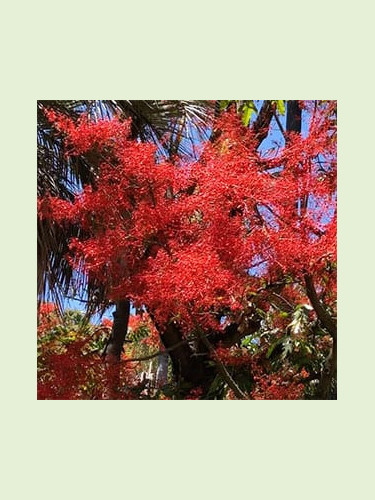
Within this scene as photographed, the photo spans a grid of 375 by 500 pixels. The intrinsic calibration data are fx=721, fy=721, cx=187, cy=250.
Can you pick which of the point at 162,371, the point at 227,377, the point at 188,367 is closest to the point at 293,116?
the point at 227,377

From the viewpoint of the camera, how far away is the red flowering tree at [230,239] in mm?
3412

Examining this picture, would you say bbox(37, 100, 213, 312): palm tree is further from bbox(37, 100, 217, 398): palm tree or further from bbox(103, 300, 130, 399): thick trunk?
bbox(103, 300, 130, 399): thick trunk

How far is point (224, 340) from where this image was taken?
402 centimetres

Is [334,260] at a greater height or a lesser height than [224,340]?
greater

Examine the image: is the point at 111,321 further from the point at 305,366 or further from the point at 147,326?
the point at 305,366

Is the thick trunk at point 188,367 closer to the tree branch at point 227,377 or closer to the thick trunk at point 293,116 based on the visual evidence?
the tree branch at point 227,377

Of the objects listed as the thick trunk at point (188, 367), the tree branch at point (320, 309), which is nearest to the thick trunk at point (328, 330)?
the tree branch at point (320, 309)

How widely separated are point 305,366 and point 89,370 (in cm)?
116

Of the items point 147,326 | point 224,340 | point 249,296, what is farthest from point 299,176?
point 147,326

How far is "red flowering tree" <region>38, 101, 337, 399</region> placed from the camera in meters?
3.41

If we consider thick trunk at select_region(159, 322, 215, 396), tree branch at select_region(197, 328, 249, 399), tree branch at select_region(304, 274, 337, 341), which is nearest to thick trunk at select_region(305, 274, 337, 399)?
tree branch at select_region(304, 274, 337, 341)

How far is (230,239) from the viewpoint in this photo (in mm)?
3469

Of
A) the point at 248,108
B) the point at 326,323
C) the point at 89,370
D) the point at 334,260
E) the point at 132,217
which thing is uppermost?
the point at 248,108

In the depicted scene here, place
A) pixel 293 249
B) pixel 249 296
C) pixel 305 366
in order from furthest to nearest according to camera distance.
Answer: pixel 305 366 < pixel 249 296 < pixel 293 249
